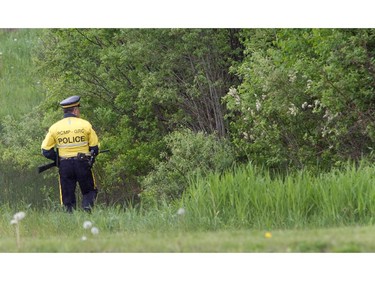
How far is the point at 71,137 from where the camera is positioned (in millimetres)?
14375

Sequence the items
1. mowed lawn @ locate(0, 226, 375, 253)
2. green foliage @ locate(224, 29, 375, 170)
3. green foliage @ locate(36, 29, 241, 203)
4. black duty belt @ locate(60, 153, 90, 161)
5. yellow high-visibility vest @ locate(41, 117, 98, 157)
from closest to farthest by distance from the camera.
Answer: mowed lawn @ locate(0, 226, 375, 253)
yellow high-visibility vest @ locate(41, 117, 98, 157)
black duty belt @ locate(60, 153, 90, 161)
green foliage @ locate(224, 29, 375, 170)
green foliage @ locate(36, 29, 241, 203)

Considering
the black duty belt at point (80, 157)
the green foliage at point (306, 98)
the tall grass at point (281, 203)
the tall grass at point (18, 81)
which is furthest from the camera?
the tall grass at point (18, 81)

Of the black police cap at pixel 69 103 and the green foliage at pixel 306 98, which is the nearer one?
the black police cap at pixel 69 103

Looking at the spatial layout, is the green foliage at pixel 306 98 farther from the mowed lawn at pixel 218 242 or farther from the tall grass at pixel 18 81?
the tall grass at pixel 18 81

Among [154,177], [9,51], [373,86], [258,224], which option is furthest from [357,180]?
[9,51]

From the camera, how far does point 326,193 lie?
12828 millimetres

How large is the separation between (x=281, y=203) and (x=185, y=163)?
5.03 m

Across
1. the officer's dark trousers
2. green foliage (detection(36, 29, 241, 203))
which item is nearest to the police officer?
the officer's dark trousers

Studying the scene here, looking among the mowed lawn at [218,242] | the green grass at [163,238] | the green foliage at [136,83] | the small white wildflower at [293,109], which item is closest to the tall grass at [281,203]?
the green grass at [163,238]

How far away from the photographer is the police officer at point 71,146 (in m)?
14.4

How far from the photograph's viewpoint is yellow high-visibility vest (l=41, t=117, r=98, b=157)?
14359 millimetres

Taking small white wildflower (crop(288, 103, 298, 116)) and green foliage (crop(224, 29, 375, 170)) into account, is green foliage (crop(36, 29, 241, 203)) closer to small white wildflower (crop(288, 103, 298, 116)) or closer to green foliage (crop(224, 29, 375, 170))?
green foliage (crop(224, 29, 375, 170))

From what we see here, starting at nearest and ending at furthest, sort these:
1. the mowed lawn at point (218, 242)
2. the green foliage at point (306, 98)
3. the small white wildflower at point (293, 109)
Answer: the mowed lawn at point (218, 242)
the green foliage at point (306, 98)
the small white wildflower at point (293, 109)

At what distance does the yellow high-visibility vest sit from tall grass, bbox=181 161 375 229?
1.98m
